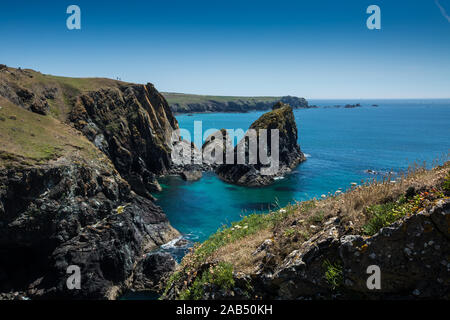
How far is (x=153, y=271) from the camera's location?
99.6 feet

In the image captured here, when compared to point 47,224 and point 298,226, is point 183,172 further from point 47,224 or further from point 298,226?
point 298,226

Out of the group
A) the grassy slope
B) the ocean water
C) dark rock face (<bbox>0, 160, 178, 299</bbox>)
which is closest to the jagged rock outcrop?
the ocean water

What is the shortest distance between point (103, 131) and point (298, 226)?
209ft

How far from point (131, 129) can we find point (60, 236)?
45.9 metres

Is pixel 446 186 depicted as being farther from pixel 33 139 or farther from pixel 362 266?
pixel 33 139

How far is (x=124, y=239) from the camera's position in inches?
1325

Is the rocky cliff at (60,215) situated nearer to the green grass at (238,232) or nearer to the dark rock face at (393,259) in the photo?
the green grass at (238,232)

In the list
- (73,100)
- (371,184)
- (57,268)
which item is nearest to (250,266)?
(371,184)

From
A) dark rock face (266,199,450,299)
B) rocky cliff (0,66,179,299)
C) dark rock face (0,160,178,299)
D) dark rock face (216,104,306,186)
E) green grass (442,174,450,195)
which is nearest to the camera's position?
dark rock face (266,199,450,299)

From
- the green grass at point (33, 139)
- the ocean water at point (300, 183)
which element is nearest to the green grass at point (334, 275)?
the ocean water at point (300, 183)

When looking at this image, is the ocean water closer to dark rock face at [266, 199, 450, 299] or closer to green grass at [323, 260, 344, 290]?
dark rock face at [266, 199, 450, 299]

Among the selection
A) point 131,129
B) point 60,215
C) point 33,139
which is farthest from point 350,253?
point 131,129

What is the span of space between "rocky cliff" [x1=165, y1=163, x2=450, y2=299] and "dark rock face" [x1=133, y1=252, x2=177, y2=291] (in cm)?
2113

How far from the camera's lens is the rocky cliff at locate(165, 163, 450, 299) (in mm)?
5882
